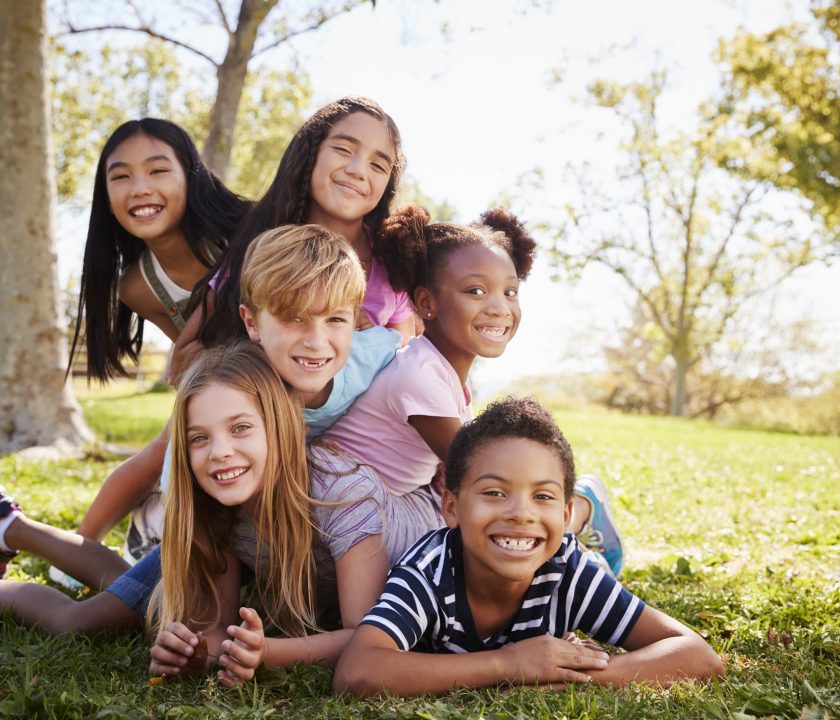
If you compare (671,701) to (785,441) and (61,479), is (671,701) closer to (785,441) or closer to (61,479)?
(61,479)

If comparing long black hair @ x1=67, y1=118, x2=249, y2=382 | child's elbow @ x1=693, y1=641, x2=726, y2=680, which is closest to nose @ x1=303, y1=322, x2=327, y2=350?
long black hair @ x1=67, y1=118, x2=249, y2=382

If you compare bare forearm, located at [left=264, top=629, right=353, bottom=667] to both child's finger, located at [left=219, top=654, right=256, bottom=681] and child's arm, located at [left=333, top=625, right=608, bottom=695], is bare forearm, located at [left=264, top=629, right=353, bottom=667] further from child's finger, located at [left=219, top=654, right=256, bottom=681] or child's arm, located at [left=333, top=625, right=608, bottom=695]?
child's arm, located at [left=333, top=625, right=608, bottom=695]

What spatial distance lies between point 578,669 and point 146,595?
1.73 metres

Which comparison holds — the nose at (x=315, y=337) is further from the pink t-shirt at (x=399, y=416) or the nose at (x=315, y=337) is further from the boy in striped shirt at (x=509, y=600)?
the boy in striped shirt at (x=509, y=600)

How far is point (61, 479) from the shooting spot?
7016mm

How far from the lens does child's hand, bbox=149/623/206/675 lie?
8.61 feet

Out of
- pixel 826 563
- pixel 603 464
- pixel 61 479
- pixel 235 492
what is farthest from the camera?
pixel 603 464

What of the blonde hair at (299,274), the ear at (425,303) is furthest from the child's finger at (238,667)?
the ear at (425,303)

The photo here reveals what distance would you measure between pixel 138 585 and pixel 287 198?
5.68ft

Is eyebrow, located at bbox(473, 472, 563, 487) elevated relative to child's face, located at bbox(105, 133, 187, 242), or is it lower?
lower

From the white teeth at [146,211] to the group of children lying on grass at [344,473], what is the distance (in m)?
0.01

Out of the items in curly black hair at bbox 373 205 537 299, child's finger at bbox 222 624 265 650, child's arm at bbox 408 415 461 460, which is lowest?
child's finger at bbox 222 624 265 650

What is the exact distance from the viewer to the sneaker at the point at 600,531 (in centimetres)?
396

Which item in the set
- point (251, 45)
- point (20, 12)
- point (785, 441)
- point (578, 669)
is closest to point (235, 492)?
point (578, 669)
